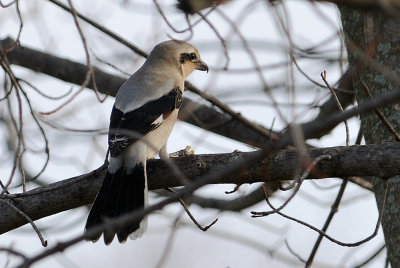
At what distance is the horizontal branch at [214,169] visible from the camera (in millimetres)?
3170

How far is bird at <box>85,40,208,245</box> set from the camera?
3.88 m

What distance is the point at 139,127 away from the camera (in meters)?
4.42

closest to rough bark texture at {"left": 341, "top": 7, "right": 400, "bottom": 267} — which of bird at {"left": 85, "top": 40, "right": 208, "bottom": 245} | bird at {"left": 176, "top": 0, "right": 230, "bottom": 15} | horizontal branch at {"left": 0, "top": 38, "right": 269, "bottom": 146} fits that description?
bird at {"left": 85, "top": 40, "right": 208, "bottom": 245}

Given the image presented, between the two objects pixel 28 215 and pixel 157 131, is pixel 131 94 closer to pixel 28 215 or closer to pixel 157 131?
pixel 157 131

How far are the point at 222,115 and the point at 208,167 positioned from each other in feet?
7.53

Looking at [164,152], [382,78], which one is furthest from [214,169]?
[382,78]

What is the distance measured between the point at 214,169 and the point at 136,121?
112 centimetres

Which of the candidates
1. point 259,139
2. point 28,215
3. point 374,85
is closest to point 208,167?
point 28,215

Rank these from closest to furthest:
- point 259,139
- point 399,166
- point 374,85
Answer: point 399,166 → point 374,85 → point 259,139

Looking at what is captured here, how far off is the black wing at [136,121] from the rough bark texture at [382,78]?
1357mm

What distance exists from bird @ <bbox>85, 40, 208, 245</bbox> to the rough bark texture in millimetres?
1302

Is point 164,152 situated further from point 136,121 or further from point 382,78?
point 382,78

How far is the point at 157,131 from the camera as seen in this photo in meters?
4.60

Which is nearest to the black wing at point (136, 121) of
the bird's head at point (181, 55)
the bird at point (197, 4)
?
the bird's head at point (181, 55)
